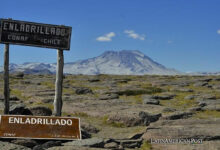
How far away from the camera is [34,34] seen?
2014 centimetres

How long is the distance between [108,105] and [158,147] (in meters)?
17.0

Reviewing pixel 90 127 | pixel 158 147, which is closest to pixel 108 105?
pixel 90 127

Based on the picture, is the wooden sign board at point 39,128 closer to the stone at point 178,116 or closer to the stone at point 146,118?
A: the stone at point 146,118

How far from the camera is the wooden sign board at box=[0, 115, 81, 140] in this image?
16.3m

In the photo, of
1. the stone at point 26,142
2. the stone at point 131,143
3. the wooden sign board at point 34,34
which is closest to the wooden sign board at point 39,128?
the stone at point 26,142

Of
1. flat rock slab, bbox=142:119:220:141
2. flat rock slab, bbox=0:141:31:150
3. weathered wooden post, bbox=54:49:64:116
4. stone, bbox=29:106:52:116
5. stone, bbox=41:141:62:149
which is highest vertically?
weathered wooden post, bbox=54:49:64:116

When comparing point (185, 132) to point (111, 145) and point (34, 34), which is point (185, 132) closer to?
point (111, 145)

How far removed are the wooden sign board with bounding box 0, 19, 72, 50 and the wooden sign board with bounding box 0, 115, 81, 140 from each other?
5.29 metres

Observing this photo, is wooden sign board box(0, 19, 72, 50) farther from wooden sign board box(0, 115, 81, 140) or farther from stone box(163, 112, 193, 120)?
stone box(163, 112, 193, 120)

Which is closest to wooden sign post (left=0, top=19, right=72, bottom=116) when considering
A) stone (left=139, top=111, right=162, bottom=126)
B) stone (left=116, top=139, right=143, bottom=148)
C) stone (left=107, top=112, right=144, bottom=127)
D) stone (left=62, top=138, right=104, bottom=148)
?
stone (left=62, top=138, right=104, bottom=148)

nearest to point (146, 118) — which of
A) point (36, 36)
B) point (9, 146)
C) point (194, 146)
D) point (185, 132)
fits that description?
point (185, 132)

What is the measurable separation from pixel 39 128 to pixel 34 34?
21.4 feet

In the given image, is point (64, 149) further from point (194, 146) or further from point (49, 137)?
point (194, 146)

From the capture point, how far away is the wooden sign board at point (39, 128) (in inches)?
643
